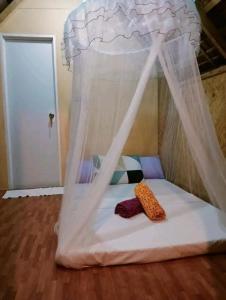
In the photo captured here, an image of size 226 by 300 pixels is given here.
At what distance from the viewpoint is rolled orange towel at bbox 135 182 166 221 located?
7.75 ft

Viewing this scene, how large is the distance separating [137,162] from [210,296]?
93.4 inches

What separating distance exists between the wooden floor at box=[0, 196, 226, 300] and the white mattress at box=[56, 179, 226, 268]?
6cm

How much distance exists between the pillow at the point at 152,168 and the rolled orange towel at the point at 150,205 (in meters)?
1.25

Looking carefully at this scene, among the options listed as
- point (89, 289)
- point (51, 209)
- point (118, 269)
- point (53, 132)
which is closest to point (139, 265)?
point (118, 269)

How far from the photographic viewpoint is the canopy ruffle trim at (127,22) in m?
1.83

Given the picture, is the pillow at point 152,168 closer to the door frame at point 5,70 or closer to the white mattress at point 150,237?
the white mattress at point 150,237

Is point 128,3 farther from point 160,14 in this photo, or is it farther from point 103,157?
point 103,157

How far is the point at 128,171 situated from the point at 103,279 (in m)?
1.99

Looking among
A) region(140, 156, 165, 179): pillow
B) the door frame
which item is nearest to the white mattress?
region(140, 156, 165, 179): pillow

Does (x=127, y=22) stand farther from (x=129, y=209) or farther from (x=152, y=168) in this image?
(x=152, y=168)

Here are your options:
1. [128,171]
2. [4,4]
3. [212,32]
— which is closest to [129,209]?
[128,171]

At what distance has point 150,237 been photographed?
2.06 meters

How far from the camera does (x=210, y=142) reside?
2.05 m

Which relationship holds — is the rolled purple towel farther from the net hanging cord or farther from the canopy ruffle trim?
the canopy ruffle trim
